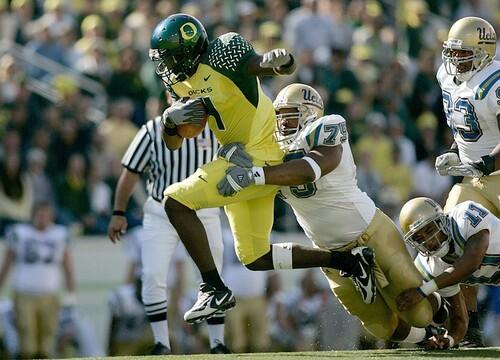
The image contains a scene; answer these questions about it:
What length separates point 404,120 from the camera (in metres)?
14.6

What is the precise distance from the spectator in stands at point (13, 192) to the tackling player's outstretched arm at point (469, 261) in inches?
207

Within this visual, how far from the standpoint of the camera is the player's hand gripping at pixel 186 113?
24.9 ft

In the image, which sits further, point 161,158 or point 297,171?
point 161,158

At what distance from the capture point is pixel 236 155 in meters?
7.65

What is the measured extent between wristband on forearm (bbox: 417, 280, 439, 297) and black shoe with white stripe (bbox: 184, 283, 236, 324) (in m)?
1.09

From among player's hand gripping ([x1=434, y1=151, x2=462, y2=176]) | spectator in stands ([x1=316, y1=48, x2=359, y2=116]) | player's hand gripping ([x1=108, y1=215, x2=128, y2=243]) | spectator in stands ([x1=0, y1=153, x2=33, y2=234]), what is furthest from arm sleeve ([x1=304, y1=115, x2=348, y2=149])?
spectator in stands ([x1=316, y1=48, x2=359, y2=116])

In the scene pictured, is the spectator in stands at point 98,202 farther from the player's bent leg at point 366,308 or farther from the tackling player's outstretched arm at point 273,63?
the tackling player's outstretched arm at point 273,63

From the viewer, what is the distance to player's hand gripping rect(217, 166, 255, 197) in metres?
7.48

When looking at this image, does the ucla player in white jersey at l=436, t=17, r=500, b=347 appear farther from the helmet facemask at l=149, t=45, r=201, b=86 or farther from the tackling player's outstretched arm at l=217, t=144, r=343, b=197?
the helmet facemask at l=149, t=45, r=201, b=86

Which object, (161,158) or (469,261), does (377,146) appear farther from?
(469,261)

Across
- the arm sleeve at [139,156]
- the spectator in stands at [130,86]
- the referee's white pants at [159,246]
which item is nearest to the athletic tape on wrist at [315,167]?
the referee's white pants at [159,246]

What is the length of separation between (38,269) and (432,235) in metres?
4.92

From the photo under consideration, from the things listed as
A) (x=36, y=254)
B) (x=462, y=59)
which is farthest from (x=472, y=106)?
(x=36, y=254)

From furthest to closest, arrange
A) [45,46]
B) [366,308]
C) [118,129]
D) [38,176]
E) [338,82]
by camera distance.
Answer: [338,82]
[45,46]
[118,129]
[38,176]
[366,308]
